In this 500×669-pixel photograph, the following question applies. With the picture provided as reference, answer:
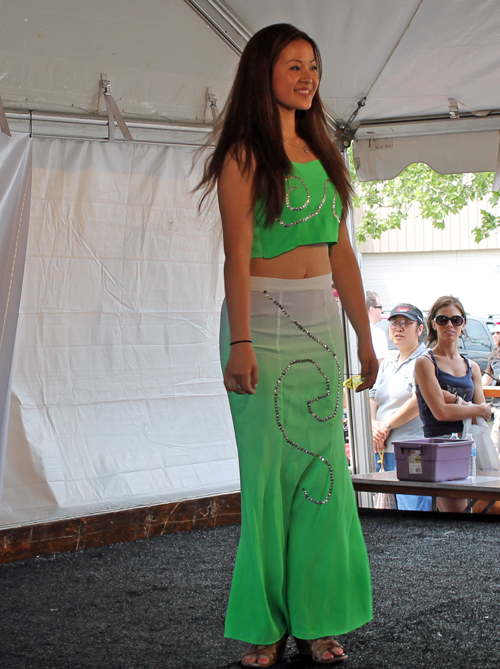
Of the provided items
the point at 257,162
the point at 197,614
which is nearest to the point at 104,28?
the point at 257,162

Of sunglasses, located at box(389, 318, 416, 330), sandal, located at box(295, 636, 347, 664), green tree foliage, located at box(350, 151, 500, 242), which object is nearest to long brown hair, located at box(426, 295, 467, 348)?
sunglasses, located at box(389, 318, 416, 330)

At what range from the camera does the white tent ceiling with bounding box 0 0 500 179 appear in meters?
2.41

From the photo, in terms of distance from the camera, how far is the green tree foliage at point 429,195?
829 centimetres

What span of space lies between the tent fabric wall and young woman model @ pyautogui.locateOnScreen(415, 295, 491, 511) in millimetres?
1044

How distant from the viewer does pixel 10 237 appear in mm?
2693

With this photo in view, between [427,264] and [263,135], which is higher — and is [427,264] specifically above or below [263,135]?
above

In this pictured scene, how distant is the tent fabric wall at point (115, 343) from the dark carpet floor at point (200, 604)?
32cm

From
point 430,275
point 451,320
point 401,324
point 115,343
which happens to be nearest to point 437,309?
point 451,320

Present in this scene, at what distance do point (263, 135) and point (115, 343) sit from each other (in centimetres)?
183

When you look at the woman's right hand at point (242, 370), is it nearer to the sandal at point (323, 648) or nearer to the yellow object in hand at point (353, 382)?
the sandal at point (323, 648)

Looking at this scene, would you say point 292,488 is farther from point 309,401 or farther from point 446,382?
point 446,382

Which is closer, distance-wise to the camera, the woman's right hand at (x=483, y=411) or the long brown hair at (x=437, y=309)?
the woman's right hand at (x=483, y=411)

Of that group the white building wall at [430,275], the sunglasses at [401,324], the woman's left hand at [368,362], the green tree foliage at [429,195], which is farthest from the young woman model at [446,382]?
the white building wall at [430,275]

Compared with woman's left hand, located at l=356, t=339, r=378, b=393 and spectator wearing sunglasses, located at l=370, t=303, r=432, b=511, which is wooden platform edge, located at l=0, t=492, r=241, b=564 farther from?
woman's left hand, located at l=356, t=339, r=378, b=393
